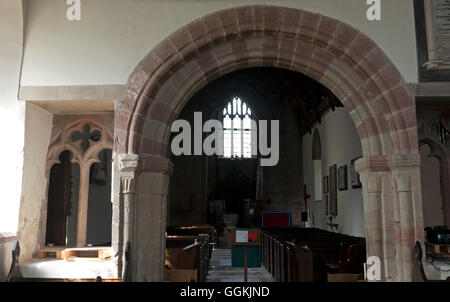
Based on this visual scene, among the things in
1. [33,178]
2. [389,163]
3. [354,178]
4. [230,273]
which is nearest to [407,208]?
[389,163]

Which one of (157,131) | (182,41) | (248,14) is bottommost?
(157,131)

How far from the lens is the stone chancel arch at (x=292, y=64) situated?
191 inches

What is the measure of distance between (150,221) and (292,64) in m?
2.62

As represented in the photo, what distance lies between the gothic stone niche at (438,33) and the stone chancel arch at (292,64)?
1.48 ft

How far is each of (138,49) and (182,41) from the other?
545mm

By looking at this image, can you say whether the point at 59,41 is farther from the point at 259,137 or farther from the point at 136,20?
the point at 259,137

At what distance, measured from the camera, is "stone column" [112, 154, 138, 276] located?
4.78 meters

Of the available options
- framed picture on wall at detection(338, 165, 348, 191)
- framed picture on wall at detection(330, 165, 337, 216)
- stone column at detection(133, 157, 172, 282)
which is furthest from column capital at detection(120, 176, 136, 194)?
framed picture on wall at detection(330, 165, 337, 216)

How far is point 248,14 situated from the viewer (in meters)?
5.13

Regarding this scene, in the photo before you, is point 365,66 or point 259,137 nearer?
point 365,66

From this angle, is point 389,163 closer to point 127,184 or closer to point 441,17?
point 441,17

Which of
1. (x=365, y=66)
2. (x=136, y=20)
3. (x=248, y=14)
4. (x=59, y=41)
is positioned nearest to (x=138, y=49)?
(x=136, y=20)
